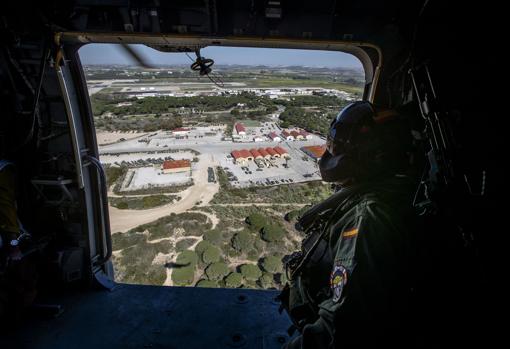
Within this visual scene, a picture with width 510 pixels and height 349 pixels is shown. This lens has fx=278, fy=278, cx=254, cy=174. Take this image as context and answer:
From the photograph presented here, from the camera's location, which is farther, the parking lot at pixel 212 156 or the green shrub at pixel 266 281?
the parking lot at pixel 212 156

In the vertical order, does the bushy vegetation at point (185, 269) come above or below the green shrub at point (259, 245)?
above

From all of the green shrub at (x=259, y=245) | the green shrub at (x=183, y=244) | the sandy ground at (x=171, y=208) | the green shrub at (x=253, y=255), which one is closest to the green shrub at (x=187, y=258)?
the green shrub at (x=183, y=244)

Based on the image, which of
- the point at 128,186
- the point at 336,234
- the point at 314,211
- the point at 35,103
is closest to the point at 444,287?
the point at 336,234

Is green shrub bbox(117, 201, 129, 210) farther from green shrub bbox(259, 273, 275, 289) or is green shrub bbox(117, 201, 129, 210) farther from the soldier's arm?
the soldier's arm

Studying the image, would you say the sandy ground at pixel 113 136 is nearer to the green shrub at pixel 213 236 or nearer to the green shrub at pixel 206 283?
the green shrub at pixel 213 236

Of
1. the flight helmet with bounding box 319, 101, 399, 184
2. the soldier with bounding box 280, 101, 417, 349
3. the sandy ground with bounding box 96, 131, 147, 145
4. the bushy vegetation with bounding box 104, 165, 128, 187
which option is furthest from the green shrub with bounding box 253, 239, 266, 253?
the sandy ground with bounding box 96, 131, 147, 145

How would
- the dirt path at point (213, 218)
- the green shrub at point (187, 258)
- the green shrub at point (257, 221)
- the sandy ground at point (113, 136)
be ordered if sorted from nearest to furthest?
the green shrub at point (187, 258), the green shrub at point (257, 221), the dirt path at point (213, 218), the sandy ground at point (113, 136)

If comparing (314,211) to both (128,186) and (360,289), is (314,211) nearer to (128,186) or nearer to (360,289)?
(360,289)

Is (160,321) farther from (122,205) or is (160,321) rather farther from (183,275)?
(122,205)
